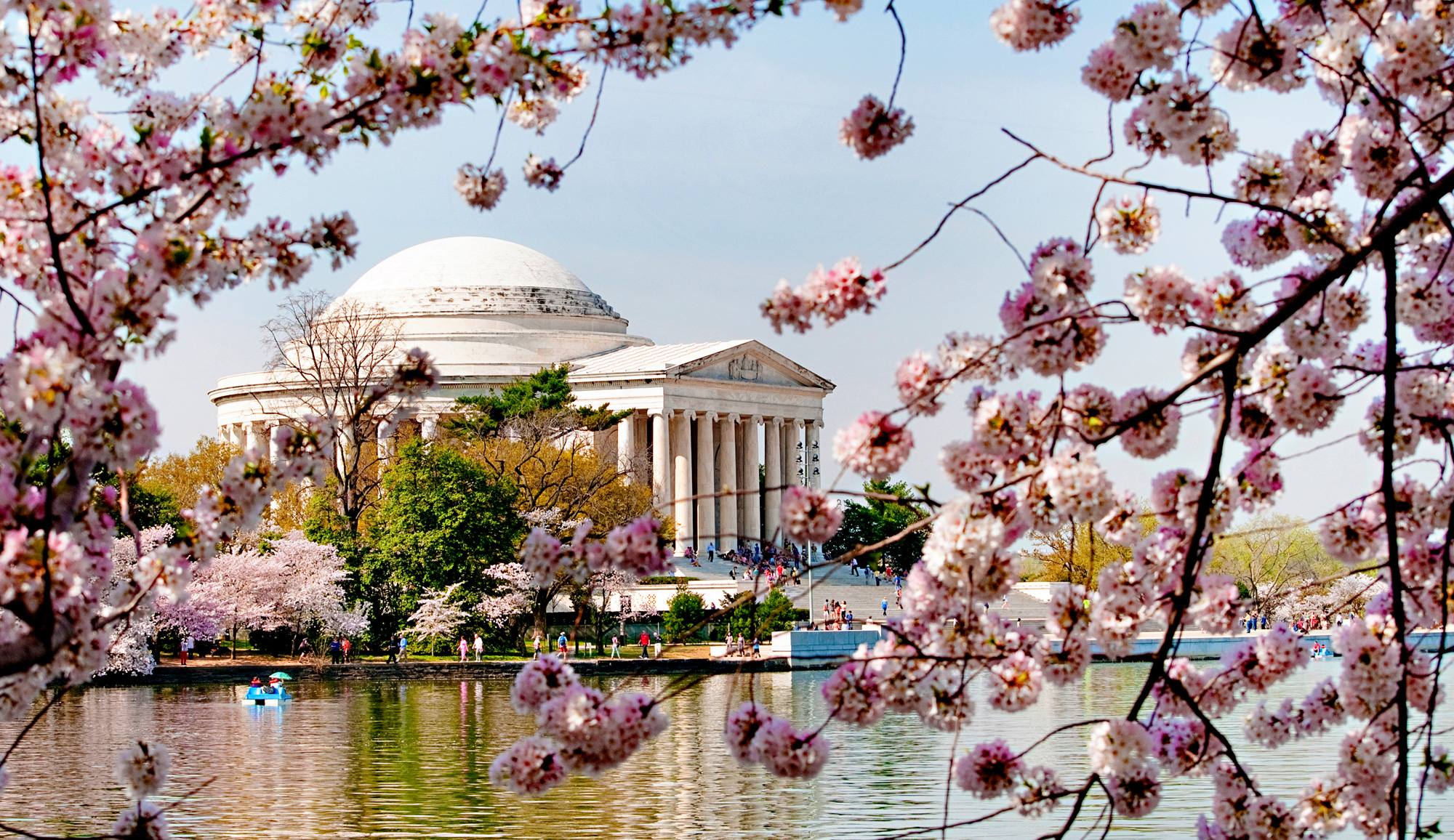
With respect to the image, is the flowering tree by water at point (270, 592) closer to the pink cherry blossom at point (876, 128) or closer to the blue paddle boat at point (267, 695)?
the blue paddle boat at point (267, 695)

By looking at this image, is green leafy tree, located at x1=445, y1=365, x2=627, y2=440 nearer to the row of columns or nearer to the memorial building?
the memorial building

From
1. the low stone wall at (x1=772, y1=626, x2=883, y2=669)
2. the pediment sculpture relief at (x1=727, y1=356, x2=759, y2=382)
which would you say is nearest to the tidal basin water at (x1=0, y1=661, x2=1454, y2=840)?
the low stone wall at (x1=772, y1=626, x2=883, y2=669)

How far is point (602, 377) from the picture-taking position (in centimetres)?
9638

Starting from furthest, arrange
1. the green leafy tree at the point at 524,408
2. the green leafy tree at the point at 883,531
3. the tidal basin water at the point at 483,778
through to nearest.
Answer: the green leafy tree at the point at 883,531 < the green leafy tree at the point at 524,408 < the tidal basin water at the point at 483,778

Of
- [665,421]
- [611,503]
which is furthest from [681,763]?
[665,421]

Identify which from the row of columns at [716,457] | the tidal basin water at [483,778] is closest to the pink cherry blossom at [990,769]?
the tidal basin water at [483,778]

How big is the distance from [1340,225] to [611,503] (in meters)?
64.6

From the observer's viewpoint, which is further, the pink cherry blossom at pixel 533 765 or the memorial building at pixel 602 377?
the memorial building at pixel 602 377

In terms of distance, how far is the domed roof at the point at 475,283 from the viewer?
4156 inches

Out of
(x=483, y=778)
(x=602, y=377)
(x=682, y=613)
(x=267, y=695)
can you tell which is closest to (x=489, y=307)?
(x=602, y=377)

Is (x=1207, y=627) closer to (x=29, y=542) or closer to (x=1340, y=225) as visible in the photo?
(x=1340, y=225)

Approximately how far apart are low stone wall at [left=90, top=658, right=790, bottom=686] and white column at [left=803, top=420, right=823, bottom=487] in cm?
4740

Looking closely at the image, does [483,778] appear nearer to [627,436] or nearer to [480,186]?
[480,186]

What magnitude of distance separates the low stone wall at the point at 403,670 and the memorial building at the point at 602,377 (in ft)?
121
